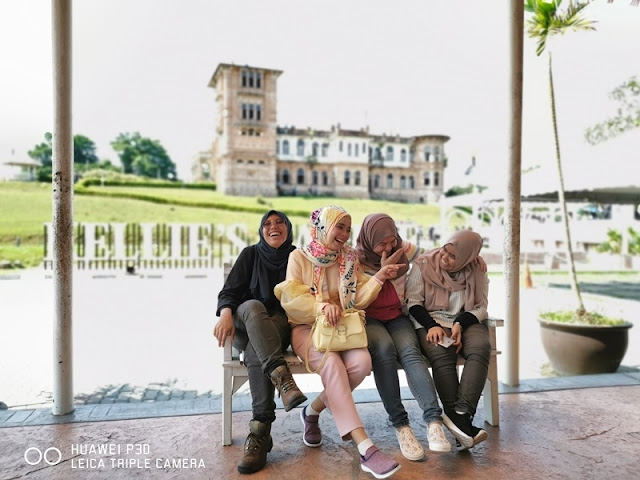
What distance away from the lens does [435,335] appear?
8.70 feet

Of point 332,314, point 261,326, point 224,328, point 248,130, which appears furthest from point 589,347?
point 248,130

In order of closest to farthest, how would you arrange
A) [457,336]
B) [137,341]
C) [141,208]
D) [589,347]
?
[457,336] < [589,347] < [137,341] < [141,208]

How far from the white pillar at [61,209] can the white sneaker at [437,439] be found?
82.2 inches

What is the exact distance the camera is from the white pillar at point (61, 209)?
299cm

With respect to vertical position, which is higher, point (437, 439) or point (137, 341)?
point (437, 439)

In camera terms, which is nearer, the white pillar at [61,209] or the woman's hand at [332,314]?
the woman's hand at [332,314]

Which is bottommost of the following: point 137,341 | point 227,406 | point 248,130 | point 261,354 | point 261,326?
point 137,341

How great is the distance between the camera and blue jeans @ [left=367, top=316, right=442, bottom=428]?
7.96 feet

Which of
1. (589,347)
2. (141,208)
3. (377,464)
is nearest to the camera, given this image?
(377,464)

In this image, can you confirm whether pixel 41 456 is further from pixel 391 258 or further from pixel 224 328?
pixel 391 258

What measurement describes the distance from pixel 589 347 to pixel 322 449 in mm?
2885

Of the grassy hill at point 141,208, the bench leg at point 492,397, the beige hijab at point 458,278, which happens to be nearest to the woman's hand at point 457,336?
the beige hijab at point 458,278

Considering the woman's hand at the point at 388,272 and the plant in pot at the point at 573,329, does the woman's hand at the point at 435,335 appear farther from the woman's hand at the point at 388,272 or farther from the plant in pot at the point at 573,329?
the plant in pot at the point at 573,329

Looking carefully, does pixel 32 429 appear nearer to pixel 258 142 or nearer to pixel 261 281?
pixel 261 281
